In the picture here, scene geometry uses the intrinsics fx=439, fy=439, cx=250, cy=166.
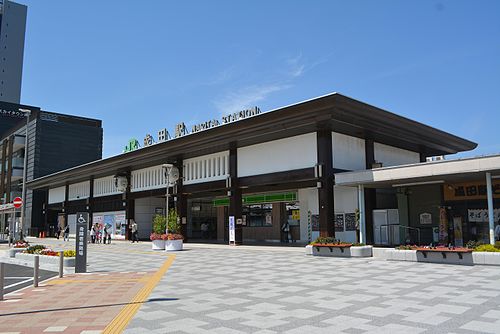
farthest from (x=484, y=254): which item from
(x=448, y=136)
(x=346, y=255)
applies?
(x=448, y=136)

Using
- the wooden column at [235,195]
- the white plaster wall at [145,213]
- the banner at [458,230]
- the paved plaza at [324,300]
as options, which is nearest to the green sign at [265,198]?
the wooden column at [235,195]

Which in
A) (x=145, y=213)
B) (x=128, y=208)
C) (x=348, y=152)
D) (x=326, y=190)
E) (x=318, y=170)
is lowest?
(x=145, y=213)

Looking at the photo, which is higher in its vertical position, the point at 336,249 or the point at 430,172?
the point at 430,172

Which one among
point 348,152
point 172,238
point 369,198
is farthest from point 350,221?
point 172,238

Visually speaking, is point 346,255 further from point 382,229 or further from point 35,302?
point 35,302

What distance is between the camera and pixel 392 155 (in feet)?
97.9

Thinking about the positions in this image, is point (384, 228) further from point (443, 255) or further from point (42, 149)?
point (42, 149)

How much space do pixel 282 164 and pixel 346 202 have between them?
4462 mm

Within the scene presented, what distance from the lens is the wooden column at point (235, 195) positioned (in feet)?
95.8

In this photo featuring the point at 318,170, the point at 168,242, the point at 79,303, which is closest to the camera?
the point at 79,303

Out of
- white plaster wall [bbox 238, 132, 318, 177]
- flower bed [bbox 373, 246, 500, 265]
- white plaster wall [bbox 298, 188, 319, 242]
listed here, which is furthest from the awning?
white plaster wall [bbox 298, 188, 319, 242]

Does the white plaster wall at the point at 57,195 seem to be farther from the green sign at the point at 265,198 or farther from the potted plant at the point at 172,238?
the potted plant at the point at 172,238

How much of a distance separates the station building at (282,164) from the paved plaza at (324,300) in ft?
29.9

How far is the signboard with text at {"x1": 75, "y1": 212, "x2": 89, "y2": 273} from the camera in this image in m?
15.4
